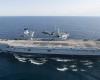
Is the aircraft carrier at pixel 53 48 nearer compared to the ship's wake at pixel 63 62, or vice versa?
the ship's wake at pixel 63 62

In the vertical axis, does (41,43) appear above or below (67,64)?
above

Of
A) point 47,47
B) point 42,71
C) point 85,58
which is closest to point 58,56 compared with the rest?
point 47,47

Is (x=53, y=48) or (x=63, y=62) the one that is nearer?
(x=63, y=62)

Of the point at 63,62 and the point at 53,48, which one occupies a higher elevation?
the point at 53,48

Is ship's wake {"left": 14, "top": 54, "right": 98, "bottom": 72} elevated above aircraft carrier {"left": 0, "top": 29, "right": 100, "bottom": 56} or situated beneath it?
situated beneath

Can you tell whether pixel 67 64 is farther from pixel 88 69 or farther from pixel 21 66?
pixel 21 66

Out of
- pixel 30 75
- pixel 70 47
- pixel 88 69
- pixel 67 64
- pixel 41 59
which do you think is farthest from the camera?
pixel 70 47

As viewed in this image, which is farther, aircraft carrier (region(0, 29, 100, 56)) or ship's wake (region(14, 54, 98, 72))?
aircraft carrier (region(0, 29, 100, 56))

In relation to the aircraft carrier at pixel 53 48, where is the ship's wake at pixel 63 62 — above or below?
below

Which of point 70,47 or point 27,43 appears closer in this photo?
point 70,47

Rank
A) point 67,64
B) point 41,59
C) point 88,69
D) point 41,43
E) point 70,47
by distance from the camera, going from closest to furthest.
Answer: point 88,69, point 67,64, point 41,59, point 70,47, point 41,43
